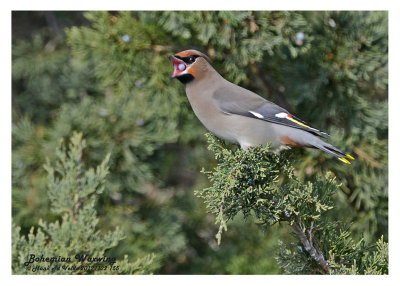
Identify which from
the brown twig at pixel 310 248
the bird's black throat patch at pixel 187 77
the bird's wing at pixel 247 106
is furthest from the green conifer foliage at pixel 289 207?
the bird's black throat patch at pixel 187 77

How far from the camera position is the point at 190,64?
2.61 m

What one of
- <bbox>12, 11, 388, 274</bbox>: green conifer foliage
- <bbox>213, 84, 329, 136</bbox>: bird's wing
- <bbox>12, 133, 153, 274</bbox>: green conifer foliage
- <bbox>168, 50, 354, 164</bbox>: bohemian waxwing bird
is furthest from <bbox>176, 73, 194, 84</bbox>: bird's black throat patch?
<bbox>12, 133, 153, 274</bbox>: green conifer foliage

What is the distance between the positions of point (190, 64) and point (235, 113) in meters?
0.33

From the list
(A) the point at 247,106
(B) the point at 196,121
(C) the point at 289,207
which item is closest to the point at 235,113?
(A) the point at 247,106

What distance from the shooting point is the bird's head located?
8.51 ft

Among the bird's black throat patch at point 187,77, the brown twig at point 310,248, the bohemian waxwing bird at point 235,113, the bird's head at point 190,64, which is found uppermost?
the bird's head at point 190,64

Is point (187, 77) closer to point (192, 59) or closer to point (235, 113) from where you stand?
point (192, 59)

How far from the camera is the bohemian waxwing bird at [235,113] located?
249 centimetres

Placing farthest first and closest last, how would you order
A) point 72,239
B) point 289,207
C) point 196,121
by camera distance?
point 196,121 → point 72,239 → point 289,207

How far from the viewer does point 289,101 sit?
3.42 m

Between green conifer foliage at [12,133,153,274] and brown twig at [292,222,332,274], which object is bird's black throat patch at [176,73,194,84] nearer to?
green conifer foliage at [12,133,153,274]

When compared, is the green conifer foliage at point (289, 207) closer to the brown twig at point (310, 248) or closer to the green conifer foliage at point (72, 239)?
the brown twig at point (310, 248)

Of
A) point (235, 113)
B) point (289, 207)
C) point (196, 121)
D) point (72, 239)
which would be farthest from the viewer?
point (196, 121)
